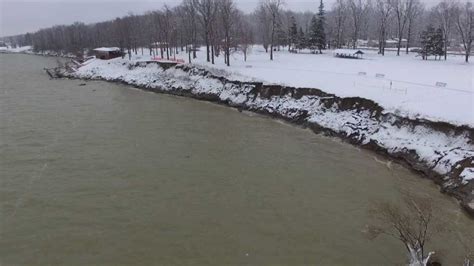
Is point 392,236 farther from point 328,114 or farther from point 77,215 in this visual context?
point 328,114

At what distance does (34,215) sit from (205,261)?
8.06 m

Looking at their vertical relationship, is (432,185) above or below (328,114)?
below

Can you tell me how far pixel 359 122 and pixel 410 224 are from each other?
14.3m

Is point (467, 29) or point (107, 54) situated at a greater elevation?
point (467, 29)

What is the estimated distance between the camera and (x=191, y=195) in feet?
59.5

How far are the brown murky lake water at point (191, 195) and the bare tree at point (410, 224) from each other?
0.55 metres

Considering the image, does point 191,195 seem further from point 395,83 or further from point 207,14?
point 207,14

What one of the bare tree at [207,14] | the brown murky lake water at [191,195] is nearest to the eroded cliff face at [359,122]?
the brown murky lake water at [191,195]

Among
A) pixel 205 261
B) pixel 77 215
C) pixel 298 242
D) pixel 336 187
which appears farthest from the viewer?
pixel 336 187

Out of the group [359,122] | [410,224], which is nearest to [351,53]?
[359,122]

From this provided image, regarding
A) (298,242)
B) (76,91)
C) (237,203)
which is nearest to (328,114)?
(237,203)

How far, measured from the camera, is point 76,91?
50.1m

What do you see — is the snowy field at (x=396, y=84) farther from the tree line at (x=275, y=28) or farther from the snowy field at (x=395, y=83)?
the tree line at (x=275, y=28)

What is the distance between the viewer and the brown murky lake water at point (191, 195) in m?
13.9
